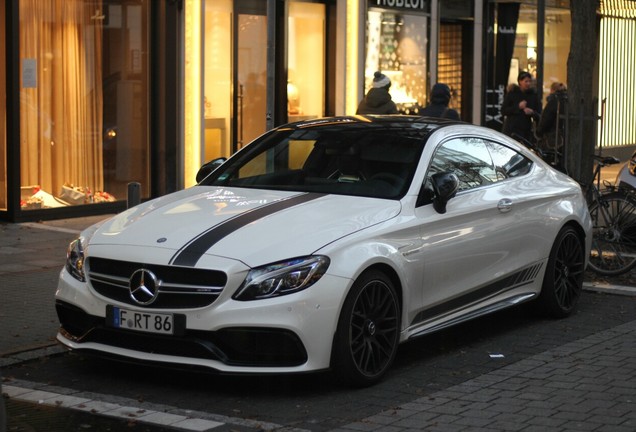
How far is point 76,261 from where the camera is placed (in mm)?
7430

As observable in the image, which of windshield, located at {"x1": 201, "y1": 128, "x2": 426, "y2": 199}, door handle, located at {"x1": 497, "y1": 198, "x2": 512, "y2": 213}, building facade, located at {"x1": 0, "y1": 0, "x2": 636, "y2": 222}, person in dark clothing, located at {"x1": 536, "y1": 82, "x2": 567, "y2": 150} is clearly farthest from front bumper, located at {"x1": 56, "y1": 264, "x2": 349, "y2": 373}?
person in dark clothing, located at {"x1": 536, "y1": 82, "x2": 567, "y2": 150}

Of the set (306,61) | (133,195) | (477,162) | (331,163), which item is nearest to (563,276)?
(477,162)

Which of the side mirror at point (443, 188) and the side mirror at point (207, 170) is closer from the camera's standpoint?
the side mirror at point (443, 188)

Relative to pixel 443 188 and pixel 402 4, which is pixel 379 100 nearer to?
pixel 402 4

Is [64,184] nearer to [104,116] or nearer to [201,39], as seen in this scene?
[104,116]

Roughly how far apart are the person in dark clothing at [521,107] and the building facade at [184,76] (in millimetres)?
250

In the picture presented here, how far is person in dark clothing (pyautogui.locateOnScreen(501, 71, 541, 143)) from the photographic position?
18984mm

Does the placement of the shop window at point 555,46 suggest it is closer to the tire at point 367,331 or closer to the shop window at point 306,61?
the shop window at point 306,61

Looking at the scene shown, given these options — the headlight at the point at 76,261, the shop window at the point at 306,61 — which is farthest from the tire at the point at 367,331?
the shop window at the point at 306,61

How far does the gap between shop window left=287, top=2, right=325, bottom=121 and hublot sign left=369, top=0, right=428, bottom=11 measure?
118 cm

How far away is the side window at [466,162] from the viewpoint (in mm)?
8259

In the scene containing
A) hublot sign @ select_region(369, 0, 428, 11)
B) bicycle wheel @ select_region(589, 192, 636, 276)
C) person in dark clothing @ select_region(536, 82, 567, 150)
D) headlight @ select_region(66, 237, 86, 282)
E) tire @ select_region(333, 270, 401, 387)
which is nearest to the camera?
tire @ select_region(333, 270, 401, 387)

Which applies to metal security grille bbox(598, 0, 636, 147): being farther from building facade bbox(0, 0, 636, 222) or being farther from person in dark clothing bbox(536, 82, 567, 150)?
person in dark clothing bbox(536, 82, 567, 150)

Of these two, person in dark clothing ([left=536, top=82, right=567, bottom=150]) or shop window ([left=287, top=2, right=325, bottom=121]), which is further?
shop window ([left=287, top=2, right=325, bottom=121])
